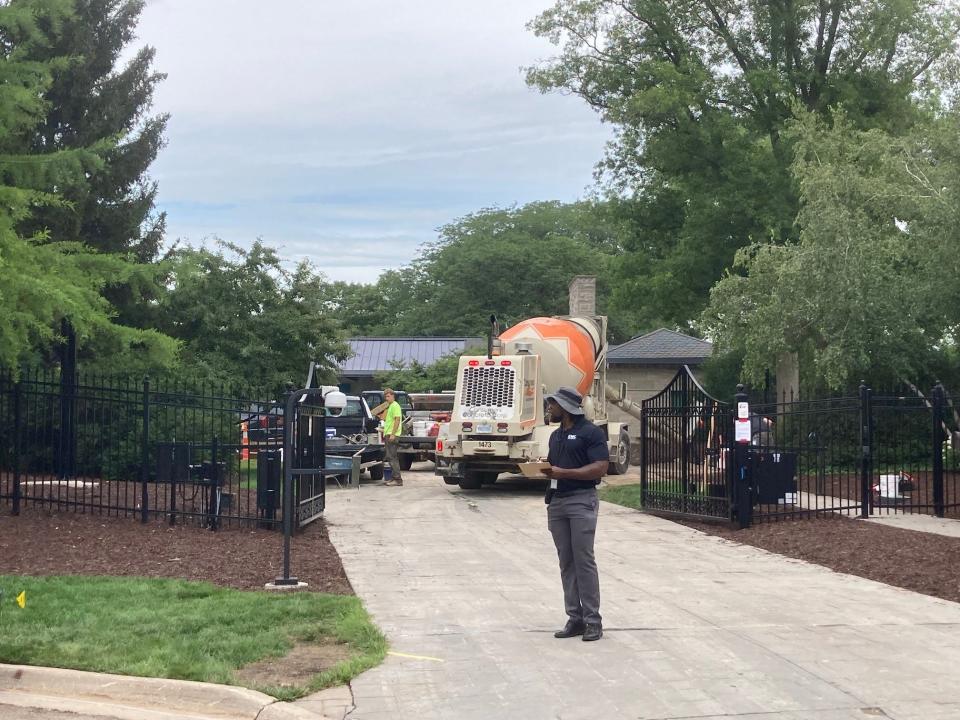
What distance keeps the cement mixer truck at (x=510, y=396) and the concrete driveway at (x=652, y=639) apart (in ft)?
23.6

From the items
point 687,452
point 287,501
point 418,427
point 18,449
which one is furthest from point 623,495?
point 287,501

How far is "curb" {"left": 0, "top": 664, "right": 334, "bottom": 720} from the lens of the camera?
645cm

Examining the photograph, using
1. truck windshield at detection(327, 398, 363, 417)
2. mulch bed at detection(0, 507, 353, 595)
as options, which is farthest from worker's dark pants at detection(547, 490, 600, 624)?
truck windshield at detection(327, 398, 363, 417)

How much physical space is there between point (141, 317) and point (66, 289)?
1367 cm

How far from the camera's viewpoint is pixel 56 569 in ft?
35.1

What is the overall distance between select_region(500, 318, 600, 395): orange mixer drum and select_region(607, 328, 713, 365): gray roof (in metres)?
15.5

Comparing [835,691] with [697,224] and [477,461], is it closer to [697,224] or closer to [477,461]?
[477,461]

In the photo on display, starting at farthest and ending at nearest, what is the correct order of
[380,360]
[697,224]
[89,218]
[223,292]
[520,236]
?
1. [520,236]
2. [380,360]
3. [697,224]
4. [223,292]
5. [89,218]

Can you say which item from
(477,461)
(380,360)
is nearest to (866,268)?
(477,461)

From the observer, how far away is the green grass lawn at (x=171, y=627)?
280 inches

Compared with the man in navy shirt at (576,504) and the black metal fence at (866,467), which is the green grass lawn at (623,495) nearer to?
the black metal fence at (866,467)

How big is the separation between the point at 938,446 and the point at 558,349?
871 centimetres

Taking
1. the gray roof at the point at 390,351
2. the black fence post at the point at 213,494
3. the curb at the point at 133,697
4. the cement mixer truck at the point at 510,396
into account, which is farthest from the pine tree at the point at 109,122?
the gray roof at the point at 390,351

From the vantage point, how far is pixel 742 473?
14.9 meters
